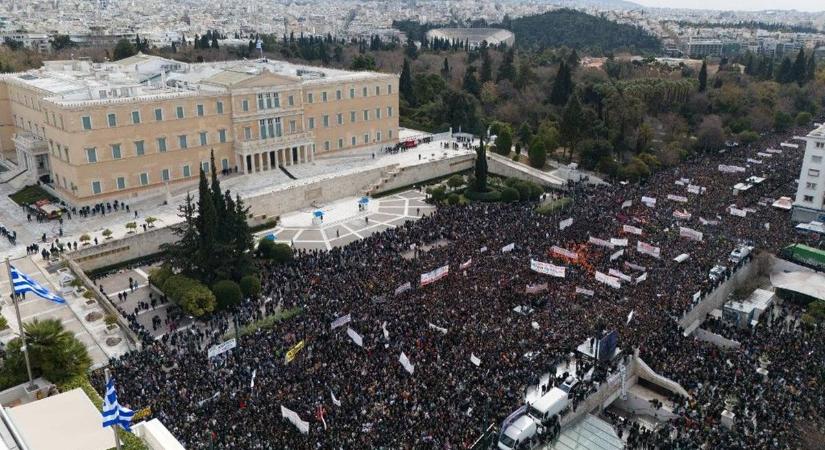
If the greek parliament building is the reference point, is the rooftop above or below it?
above

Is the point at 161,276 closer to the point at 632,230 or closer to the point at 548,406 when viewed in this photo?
the point at 548,406

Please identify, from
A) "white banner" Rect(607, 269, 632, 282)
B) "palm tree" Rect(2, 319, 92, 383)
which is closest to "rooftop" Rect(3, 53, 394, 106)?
"palm tree" Rect(2, 319, 92, 383)

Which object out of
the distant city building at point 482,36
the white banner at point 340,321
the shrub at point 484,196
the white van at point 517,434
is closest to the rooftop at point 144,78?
the shrub at point 484,196

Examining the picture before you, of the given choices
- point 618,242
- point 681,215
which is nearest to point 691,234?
point 681,215

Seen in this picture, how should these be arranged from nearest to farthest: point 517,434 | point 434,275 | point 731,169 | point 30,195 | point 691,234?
1. point 517,434
2. point 434,275
3. point 691,234
4. point 30,195
5. point 731,169

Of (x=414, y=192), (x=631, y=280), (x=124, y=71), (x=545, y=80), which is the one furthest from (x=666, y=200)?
(x=124, y=71)

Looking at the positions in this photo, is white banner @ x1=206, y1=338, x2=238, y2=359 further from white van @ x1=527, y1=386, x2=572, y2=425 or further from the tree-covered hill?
the tree-covered hill
